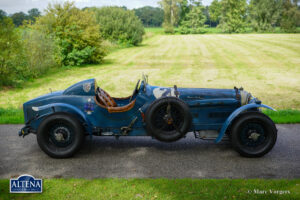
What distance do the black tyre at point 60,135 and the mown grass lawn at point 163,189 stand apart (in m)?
0.94

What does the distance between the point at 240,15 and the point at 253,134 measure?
74503 mm

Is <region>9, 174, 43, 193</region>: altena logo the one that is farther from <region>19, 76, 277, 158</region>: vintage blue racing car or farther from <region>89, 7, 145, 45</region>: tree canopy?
<region>89, 7, 145, 45</region>: tree canopy

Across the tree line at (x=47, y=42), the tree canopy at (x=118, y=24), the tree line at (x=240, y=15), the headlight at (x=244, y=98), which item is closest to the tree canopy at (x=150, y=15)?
the tree line at (x=240, y=15)

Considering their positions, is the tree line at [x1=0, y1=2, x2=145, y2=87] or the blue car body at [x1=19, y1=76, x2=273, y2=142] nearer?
the blue car body at [x1=19, y1=76, x2=273, y2=142]

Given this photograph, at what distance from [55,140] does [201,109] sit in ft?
9.25

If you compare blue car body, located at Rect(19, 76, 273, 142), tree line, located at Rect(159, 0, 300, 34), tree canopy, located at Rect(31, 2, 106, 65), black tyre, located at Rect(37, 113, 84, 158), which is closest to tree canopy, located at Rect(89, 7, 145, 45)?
tree canopy, located at Rect(31, 2, 106, 65)

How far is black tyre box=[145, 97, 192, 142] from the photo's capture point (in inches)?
203

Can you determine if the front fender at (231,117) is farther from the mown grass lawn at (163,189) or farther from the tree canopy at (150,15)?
the tree canopy at (150,15)

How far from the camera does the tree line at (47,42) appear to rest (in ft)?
44.3

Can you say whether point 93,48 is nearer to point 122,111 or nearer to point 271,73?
point 271,73

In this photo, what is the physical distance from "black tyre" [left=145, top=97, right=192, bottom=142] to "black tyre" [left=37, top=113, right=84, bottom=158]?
1324 mm

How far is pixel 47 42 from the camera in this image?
17562 millimetres

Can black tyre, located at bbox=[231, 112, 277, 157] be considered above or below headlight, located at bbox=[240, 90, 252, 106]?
below

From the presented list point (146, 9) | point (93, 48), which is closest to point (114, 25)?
point (93, 48)
